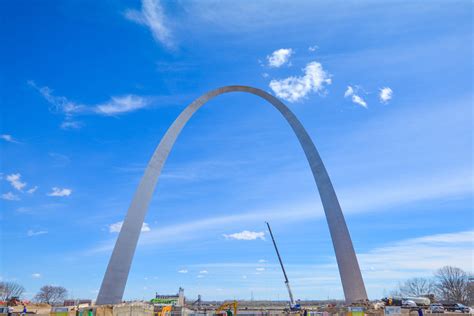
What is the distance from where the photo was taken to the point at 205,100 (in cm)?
4519

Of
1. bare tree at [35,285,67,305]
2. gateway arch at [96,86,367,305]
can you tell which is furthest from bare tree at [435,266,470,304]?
bare tree at [35,285,67,305]

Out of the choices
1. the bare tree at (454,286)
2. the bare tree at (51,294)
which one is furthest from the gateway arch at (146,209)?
the bare tree at (51,294)

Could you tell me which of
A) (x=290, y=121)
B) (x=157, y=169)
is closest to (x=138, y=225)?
(x=157, y=169)

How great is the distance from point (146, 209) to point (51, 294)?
9179cm

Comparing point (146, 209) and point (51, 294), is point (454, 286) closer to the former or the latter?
point (146, 209)

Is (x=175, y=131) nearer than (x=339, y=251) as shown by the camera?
No

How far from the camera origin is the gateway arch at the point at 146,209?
31375 mm

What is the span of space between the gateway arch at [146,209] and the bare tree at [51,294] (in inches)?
3486

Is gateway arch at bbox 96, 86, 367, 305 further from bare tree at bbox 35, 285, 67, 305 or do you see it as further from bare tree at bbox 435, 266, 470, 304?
bare tree at bbox 35, 285, 67, 305

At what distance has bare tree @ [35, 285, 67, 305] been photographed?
105 meters

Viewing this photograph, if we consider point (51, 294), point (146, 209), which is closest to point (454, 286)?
point (146, 209)

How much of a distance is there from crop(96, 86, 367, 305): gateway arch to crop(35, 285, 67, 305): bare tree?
8855 cm

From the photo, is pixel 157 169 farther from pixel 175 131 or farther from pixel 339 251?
pixel 339 251

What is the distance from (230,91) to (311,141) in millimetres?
13156
